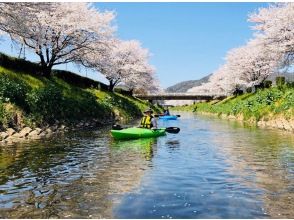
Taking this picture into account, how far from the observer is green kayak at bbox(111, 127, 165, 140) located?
2180 cm

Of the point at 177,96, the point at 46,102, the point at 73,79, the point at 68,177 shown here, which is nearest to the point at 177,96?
the point at 177,96

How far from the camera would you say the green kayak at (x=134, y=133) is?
71.5 feet

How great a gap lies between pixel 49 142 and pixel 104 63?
975 inches

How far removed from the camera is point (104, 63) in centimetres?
4475

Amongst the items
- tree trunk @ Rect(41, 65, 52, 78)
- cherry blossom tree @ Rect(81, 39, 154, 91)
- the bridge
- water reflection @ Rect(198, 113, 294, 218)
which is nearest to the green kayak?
water reflection @ Rect(198, 113, 294, 218)

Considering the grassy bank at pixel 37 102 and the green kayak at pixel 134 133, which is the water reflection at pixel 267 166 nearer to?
the green kayak at pixel 134 133

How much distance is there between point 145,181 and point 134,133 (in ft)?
35.8

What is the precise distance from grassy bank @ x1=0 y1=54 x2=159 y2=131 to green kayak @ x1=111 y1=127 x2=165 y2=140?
5.99 metres

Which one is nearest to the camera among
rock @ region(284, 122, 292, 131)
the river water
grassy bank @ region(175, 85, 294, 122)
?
the river water

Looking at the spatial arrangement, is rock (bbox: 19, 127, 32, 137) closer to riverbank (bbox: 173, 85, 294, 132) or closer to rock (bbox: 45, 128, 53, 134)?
rock (bbox: 45, 128, 53, 134)

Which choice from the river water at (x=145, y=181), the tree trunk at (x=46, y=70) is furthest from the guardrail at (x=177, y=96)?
the river water at (x=145, y=181)

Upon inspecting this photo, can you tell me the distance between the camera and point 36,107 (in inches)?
1054

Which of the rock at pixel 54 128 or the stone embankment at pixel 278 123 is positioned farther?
the stone embankment at pixel 278 123

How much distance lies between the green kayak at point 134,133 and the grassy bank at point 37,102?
5989mm
